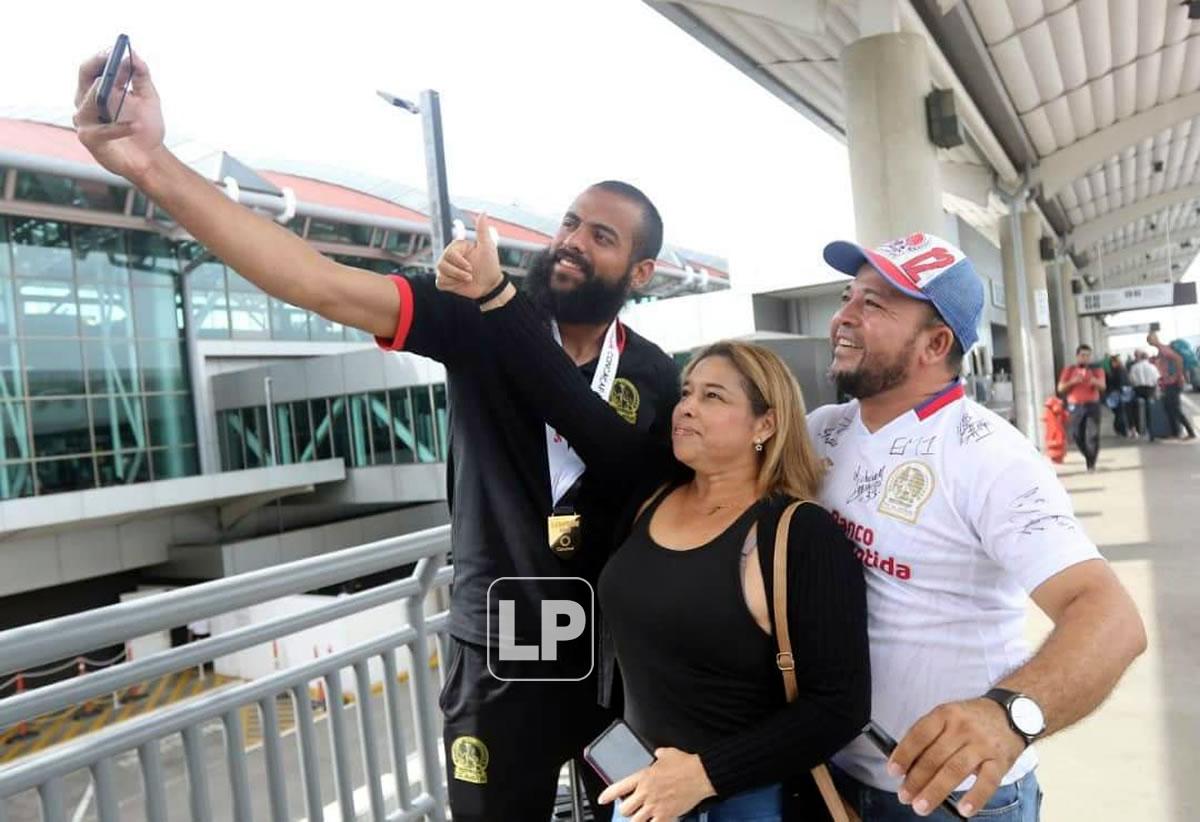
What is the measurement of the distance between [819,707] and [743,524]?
0.33m

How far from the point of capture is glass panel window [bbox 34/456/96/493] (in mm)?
24969

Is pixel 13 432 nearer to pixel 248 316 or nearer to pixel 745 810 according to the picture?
pixel 248 316

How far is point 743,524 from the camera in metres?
1.58

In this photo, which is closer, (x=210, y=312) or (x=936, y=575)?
(x=936, y=575)

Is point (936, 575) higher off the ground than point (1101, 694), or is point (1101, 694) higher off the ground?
point (936, 575)

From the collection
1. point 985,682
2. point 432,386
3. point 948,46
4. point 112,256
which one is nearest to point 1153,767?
point 985,682

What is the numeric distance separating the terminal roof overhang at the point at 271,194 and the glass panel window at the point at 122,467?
22.5 ft

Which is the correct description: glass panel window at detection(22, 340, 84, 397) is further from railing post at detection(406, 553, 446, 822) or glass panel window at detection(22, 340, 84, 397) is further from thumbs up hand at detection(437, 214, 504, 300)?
thumbs up hand at detection(437, 214, 504, 300)

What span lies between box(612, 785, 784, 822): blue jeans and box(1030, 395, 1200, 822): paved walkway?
6.80 feet

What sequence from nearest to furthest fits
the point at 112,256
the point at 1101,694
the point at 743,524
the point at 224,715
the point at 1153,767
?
the point at 1101,694 → the point at 743,524 → the point at 224,715 → the point at 1153,767 → the point at 112,256

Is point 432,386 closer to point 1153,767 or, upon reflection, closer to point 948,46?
point 948,46

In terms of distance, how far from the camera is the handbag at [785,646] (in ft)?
4.83

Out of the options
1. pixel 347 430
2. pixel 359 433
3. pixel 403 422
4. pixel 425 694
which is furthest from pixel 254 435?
pixel 425 694

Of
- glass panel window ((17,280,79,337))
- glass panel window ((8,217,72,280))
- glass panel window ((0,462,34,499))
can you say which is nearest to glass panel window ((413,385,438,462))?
glass panel window ((17,280,79,337))
